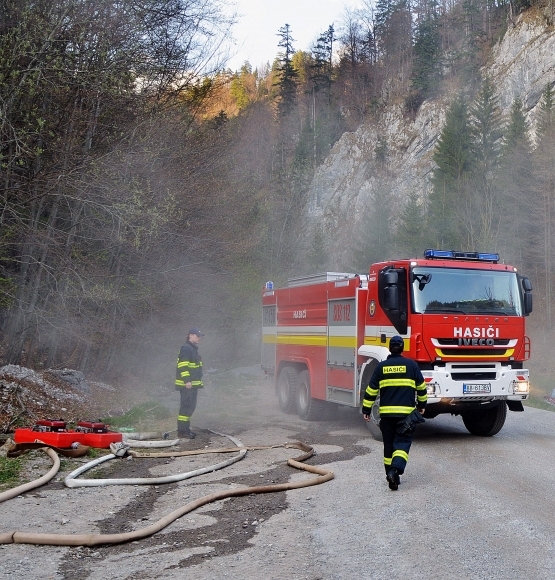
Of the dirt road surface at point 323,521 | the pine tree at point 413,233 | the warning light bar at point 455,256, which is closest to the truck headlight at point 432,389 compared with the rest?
the dirt road surface at point 323,521

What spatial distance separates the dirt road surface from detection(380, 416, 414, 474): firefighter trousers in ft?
0.93

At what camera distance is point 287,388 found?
50.4ft

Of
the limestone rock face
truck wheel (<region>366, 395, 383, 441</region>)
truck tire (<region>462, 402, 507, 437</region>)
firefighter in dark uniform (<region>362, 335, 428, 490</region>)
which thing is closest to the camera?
firefighter in dark uniform (<region>362, 335, 428, 490</region>)

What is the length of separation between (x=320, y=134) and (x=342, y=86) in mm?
9871

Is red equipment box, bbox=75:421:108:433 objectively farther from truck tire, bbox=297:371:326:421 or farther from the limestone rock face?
the limestone rock face

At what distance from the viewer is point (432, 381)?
10273 mm

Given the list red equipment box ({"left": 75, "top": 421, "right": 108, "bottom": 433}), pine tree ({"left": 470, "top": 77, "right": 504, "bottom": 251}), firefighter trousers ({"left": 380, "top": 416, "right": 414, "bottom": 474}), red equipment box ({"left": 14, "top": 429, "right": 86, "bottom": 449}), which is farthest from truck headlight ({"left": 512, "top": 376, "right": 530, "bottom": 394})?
pine tree ({"left": 470, "top": 77, "right": 504, "bottom": 251})

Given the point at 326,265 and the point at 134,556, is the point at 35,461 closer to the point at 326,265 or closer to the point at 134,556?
the point at 134,556

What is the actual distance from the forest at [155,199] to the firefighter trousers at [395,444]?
7.07m

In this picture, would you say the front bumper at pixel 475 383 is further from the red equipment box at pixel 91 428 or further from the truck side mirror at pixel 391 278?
the red equipment box at pixel 91 428

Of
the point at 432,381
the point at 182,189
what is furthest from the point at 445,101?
the point at 432,381

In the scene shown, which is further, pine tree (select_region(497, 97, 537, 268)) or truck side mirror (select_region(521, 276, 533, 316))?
pine tree (select_region(497, 97, 537, 268))

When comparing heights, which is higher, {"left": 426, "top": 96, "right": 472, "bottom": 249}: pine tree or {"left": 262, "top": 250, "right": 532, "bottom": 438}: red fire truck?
{"left": 426, "top": 96, "right": 472, "bottom": 249}: pine tree

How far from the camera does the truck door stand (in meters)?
12.2
